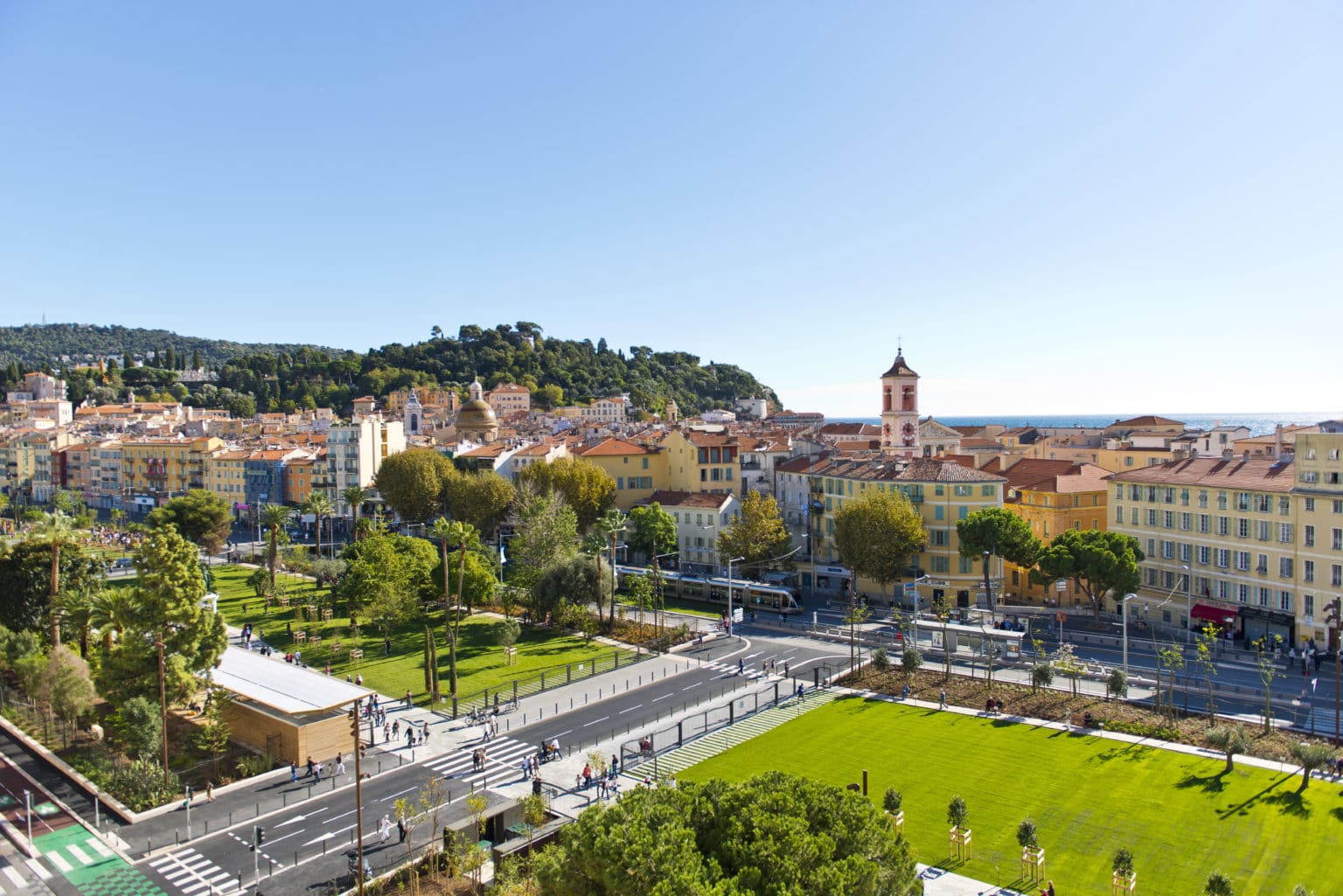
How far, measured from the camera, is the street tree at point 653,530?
80.8m

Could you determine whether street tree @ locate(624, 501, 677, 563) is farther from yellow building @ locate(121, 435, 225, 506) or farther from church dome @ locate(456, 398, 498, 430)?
yellow building @ locate(121, 435, 225, 506)

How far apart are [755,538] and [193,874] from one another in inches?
2019

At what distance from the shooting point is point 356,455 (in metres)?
118

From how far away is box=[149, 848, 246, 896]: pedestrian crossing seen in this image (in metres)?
29.1

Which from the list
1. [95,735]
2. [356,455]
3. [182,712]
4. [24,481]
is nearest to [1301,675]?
[182,712]

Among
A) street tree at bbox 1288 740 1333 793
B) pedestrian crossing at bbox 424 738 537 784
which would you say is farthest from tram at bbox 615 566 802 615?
street tree at bbox 1288 740 1333 793

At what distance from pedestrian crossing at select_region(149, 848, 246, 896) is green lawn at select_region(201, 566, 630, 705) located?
17587mm

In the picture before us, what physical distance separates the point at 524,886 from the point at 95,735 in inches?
1153

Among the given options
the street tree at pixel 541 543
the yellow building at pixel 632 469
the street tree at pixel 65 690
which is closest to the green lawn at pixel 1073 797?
the street tree at pixel 541 543

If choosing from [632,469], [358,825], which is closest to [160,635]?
[358,825]

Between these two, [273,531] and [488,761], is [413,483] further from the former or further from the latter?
[488,761]

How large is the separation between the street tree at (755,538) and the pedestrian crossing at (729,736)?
26608mm

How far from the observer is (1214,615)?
5944 centimetres

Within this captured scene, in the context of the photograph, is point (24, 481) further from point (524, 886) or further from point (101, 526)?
point (524, 886)
